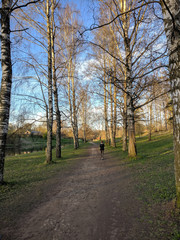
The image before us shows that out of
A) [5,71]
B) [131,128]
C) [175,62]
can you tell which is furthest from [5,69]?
[131,128]

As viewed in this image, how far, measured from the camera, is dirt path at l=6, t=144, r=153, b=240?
2.89 m

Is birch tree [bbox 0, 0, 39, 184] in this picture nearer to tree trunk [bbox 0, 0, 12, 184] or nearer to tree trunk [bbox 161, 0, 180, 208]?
tree trunk [bbox 0, 0, 12, 184]

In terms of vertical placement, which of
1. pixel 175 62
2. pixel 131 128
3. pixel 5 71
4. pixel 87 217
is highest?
pixel 5 71

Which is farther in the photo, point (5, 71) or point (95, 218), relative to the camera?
point (5, 71)

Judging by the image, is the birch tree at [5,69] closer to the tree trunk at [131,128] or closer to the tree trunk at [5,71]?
the tree trunk at [5,71]

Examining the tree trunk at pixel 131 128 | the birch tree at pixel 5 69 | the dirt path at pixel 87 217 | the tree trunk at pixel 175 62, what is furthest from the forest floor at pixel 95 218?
the tree trunk at pixel 131 128

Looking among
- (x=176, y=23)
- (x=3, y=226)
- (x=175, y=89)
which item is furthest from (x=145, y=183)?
(x=176, y=23)

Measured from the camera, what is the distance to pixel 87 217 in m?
3.52

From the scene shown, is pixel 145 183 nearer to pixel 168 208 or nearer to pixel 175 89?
pixel 168 208

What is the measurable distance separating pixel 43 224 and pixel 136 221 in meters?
2.03

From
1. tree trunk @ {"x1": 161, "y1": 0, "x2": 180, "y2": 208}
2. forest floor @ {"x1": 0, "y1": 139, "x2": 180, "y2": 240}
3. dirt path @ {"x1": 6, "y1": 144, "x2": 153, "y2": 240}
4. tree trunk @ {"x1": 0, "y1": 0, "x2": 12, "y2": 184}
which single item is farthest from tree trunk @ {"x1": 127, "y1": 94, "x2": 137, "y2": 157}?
tree trunk @ {"x1": 0, "y1": 0, "x2": 12, "y2": 184}

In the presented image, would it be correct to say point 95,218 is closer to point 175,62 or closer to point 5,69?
point 175,62

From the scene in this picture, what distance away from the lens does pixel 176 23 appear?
3234 millimetres

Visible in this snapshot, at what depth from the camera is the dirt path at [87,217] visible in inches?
114
